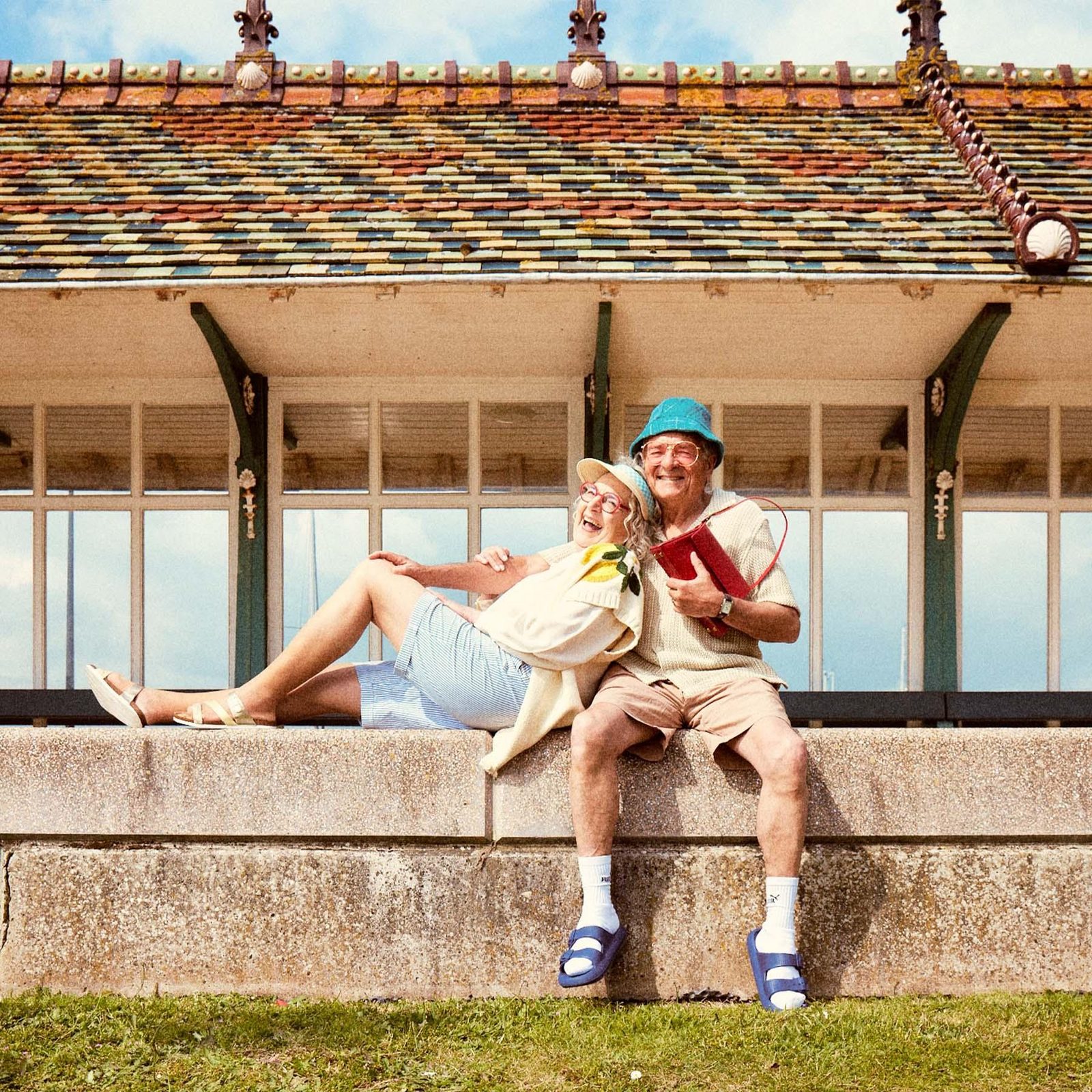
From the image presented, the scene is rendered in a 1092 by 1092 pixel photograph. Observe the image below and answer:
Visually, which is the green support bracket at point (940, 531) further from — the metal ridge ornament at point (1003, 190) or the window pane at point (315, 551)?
the window pane at point (315, 551)

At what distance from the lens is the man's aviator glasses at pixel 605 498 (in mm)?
3980

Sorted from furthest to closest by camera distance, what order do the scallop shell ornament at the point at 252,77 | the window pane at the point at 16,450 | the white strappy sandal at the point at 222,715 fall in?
the scallop shell ornament at the point at 252,77 < the window pane at the point at 16,450 < the white strappy sandal at the point at 222,715

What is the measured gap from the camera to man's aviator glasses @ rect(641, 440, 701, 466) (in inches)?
159

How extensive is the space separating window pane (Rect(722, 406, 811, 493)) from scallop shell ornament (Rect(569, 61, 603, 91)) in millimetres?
2664

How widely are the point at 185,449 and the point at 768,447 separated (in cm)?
335

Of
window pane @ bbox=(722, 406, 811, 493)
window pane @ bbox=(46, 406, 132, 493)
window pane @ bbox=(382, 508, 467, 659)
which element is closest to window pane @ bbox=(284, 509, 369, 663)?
window pane @ bbox=(382, 508, 467, 659)

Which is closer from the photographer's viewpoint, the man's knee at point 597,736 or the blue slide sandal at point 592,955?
the blue slide sandal at point 592,955

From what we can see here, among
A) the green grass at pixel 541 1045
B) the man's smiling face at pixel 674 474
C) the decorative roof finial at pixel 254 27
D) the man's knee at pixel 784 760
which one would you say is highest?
the decorative roof finial at pixel 254 27

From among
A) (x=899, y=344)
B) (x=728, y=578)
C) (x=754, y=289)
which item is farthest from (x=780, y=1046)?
(x=899, y=344)

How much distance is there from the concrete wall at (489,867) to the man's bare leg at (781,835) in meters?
0.23

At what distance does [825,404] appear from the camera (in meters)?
7.06

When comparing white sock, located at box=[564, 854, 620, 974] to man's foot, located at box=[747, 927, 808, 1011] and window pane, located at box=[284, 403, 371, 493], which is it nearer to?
man's foot, located at box=[747, 927, 808, 1011]

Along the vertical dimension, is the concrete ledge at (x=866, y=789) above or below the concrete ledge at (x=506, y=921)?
above

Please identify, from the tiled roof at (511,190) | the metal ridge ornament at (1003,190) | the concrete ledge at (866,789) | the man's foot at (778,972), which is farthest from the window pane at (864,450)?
the man's foot at (778,972)
